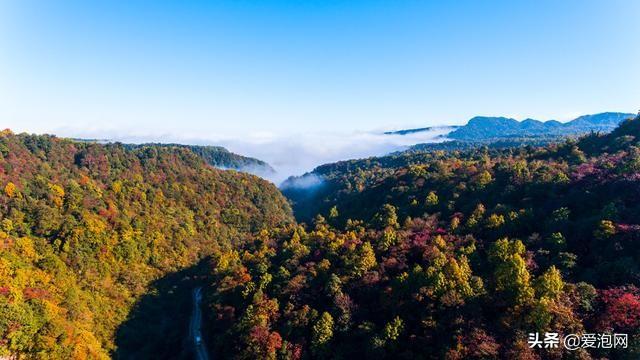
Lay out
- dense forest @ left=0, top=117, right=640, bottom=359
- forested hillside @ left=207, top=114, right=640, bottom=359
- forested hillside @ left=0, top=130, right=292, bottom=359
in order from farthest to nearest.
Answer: forested hillside @ left=0, top=130, right=292, bottom=359 < dense forest @ left=0, top=117, right=640, bottom=359 < forested hillside @ left=207, top=114, right=640, bottom=359

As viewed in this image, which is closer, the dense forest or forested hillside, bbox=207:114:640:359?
forested hillside, bbox=207:114:640:359

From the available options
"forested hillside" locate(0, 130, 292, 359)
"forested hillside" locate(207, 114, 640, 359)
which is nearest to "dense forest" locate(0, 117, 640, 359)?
"forested hillside" locate(207, 114, 640, 359)

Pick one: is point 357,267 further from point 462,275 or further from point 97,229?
point 97,229

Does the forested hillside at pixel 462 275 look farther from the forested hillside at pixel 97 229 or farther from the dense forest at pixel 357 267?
the forested hillside at pixel 97 229

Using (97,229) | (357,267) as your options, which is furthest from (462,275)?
(97,229)

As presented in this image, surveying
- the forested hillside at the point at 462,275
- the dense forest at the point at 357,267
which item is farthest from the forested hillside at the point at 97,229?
the forested hillside at the point at 462,275

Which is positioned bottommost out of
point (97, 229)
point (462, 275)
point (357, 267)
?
point (357, 267)

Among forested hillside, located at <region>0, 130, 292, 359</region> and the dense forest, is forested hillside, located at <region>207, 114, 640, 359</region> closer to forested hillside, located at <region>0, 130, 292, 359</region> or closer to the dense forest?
the dense forest
